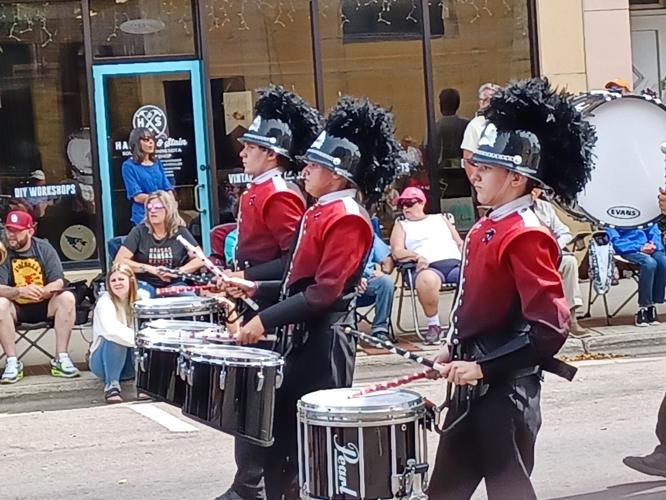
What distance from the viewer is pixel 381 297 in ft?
36.6

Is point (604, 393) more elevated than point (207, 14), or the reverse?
point (207, 14)

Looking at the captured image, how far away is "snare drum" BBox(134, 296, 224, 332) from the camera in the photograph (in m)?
6.18

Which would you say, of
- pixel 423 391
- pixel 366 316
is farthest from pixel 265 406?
pixel 366 316

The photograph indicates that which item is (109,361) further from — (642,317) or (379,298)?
(642,317)

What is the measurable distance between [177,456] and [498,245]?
396 cm

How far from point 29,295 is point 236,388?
6043 millimetres

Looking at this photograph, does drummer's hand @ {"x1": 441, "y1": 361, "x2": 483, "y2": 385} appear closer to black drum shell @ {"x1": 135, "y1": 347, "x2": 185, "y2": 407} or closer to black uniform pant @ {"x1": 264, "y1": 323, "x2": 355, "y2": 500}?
black uniform pant @ {"x1": 264, "y1": 323, "x2": 355, "y2": 500}

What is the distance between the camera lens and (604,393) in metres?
9.18

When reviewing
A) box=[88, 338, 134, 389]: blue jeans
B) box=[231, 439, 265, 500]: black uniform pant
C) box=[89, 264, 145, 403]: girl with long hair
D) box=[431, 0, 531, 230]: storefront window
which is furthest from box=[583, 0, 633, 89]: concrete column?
box=[231, 439, 265, 500]: black uniform pant

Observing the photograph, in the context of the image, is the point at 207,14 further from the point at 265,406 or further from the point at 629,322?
the point at 265,406

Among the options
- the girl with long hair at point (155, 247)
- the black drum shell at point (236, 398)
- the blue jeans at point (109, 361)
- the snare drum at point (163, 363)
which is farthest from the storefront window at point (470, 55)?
the black drum shell at point (236, 398)

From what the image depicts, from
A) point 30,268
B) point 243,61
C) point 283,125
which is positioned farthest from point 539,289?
point 243,61

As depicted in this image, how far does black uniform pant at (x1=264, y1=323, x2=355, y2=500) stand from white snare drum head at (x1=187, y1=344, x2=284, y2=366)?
25 centimetres

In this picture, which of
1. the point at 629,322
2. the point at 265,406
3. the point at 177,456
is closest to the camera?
the point at 265,406
